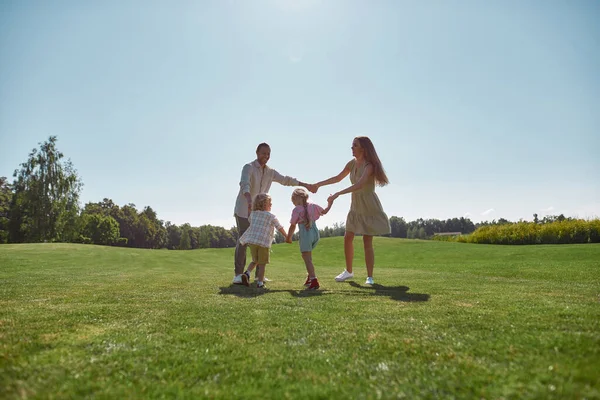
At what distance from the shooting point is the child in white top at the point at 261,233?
7.25 m

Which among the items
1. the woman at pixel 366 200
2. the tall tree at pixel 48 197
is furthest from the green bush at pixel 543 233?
the tall tree at pixel 48 197

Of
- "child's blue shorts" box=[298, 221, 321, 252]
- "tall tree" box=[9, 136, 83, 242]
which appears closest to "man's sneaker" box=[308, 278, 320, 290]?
"child's blue shorts" box=[298, 221, 321, 252]

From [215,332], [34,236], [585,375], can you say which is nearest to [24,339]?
[215,332]

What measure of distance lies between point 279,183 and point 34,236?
54047 mm

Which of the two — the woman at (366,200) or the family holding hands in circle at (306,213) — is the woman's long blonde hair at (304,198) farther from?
the woman at (366,200)

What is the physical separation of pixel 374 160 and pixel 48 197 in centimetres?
5515

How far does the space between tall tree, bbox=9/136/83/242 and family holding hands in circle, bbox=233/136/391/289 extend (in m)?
51.6

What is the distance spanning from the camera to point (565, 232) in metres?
26.5

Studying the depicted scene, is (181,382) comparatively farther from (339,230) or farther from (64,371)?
(339,230)

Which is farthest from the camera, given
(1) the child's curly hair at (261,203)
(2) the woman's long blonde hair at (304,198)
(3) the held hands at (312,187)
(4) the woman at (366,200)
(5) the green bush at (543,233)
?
(5) the green bush at (543,233)

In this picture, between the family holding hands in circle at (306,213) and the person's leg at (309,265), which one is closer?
the person's leg at (309,265)

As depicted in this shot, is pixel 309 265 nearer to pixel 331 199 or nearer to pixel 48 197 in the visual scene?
pixel 331 199

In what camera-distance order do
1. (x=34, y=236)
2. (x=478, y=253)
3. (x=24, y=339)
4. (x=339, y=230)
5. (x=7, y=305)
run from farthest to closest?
(x=339, y=230) → (x=34, y=236) → (x=478, y=253) → (x=7, y=305) → (x=24, y=339)

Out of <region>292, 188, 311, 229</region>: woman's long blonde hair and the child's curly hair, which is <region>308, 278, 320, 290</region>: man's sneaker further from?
the child's curly hair
